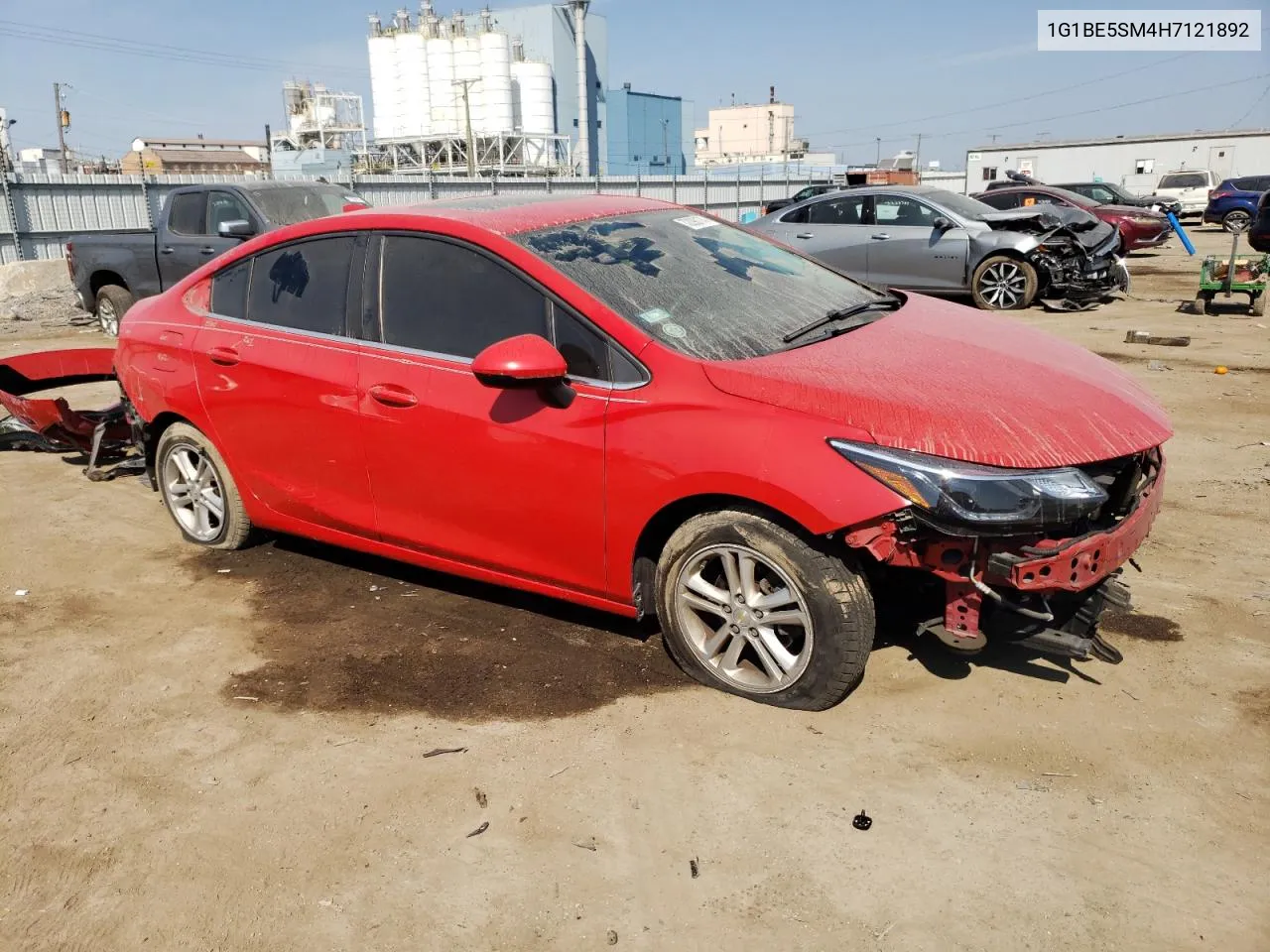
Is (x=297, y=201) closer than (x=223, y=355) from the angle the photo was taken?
No

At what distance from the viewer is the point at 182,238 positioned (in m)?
11.0

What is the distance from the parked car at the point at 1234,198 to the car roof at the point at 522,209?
28909 mm

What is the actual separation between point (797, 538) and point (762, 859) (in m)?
0.97

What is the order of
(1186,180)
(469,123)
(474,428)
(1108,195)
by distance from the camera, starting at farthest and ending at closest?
(469,123) → (1186,180) → (1108,195) → (474,428)

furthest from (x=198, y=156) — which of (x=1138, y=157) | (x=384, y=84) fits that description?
(x=1138, y=157)

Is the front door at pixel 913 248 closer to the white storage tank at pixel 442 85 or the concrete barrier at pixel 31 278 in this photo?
the concrete barrier at pixel 31 278

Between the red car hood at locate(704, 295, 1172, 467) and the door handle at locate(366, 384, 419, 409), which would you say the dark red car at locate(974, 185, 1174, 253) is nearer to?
the red car hood at locate(704, 295, 1172, 467)

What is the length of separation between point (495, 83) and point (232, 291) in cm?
5058

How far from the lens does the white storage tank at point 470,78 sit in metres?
50.9

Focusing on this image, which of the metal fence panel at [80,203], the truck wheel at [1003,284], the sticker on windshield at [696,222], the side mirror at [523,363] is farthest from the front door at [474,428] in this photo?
the metal fence panel at [80,203]

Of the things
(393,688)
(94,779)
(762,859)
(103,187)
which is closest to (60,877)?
(94,779)

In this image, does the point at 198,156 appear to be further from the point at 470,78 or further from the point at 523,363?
the point at 523,363

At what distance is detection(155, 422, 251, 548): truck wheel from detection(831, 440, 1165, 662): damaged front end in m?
3.24

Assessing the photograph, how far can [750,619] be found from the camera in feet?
10.9
